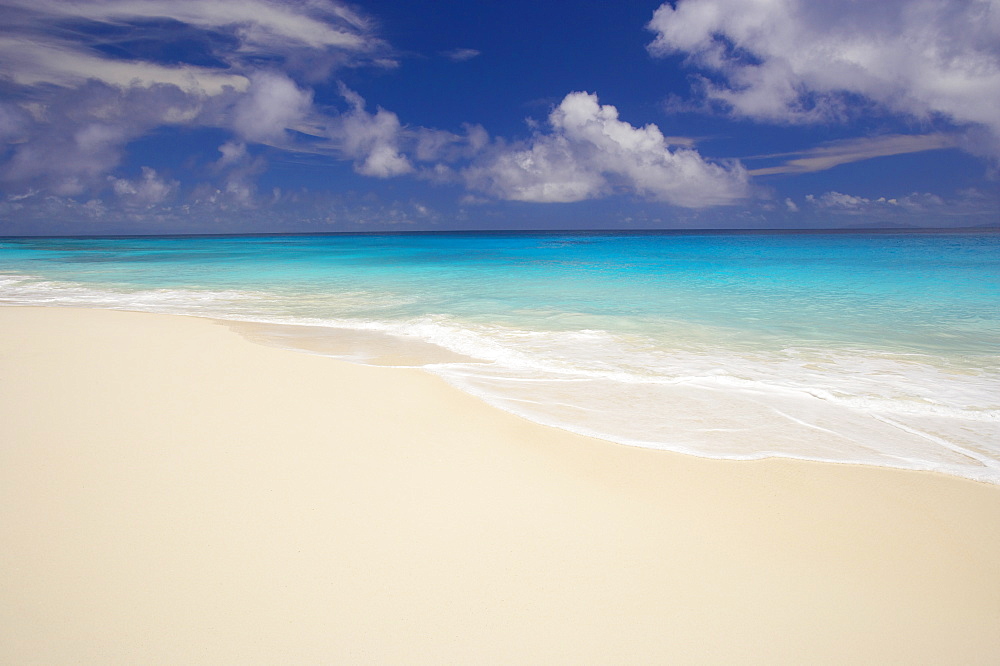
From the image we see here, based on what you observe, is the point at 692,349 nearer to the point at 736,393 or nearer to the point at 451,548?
the point at 736,393

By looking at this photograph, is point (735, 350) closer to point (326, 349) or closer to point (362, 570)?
point (326, 349)

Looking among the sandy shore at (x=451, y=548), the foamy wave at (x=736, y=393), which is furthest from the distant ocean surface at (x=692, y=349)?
the sandy shore at (x=451, y=548)

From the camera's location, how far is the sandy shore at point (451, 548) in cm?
200

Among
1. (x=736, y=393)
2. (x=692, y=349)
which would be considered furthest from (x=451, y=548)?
(x=692, y=349)

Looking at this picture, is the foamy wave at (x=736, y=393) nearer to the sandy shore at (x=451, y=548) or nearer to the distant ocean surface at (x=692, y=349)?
the distant ocean surface at (x=692, y=349)

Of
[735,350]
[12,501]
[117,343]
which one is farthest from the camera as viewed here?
[735,350]

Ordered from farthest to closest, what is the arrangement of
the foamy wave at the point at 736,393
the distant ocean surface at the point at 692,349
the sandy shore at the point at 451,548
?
1. the distant ocean surface at the point at 692,349
2. the foamy wave at the point at 736,393
3. the sandy shore at the point at 451,548

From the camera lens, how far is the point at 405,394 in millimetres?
4914

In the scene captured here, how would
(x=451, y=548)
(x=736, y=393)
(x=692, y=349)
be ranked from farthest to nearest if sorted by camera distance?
(x=692, y=349), (x=736, y=393), (x=451, y=548)

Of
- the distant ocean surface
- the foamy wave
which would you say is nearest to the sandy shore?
the foamy wave

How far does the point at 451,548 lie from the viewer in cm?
252

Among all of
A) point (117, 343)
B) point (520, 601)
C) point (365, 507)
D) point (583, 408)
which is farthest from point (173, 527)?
point (117, 343)

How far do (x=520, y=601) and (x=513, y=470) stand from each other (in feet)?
3.96

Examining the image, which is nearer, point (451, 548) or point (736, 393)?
point (451, 548)
